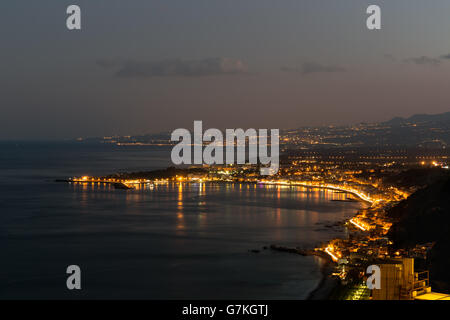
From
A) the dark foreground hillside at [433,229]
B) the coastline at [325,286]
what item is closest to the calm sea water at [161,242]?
the coastline at [325,286]

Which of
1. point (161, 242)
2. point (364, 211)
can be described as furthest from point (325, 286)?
point (364, 211)

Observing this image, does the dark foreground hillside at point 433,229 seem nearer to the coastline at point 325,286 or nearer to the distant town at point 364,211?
the distant town at point 364,211

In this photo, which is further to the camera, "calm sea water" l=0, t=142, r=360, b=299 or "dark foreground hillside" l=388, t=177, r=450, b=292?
"calm sea water" l=0, t=142, r=360, b=299

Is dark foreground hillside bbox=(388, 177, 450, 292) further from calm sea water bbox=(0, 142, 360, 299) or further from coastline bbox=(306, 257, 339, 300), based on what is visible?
calm sea water bbox=(0, 142, 360, 299)

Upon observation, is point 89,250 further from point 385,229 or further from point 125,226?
point 385,229

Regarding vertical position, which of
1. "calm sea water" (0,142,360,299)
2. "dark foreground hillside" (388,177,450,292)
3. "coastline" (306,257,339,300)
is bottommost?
"calm sea water" (0,142,360,299)

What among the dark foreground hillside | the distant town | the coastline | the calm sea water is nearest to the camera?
the distant town

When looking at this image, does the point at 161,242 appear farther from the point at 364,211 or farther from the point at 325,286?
the point at 364,211

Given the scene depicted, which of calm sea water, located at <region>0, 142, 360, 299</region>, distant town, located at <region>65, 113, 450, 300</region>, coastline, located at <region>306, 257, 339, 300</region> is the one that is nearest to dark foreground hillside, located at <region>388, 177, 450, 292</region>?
distant town, located at <region>65, 113, 450, 300</region>

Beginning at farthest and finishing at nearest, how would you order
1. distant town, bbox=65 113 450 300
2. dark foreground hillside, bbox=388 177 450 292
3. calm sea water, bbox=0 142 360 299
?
calm sea water, bbox=0 142 360 299 → dark foreground hillside, bbox=388 177 450 292 → distant town, bbox=65 113 450 300
